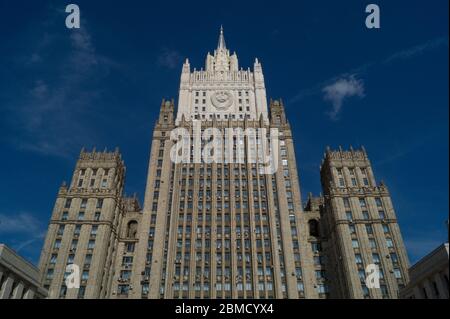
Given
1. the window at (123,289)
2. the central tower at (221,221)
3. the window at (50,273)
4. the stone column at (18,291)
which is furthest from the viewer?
the window at (123,289)

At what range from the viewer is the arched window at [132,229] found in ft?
286

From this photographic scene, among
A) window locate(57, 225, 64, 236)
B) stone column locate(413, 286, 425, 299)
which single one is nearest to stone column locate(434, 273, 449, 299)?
stone column locate(413, 286, 425, 299)

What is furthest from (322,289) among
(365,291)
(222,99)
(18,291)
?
(222,99)

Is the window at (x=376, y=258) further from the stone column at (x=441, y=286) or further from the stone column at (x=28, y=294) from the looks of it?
the stone column at (x=28, y=294)

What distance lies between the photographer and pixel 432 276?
45.0m

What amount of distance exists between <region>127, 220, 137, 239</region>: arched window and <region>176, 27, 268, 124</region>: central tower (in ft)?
92.9

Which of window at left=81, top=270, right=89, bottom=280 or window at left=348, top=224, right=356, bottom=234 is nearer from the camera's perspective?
window at left=81, top=270, right=89, bottom=280

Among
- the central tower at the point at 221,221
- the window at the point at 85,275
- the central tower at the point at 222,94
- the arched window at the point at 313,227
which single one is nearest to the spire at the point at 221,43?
the central tower at the point at 222,94

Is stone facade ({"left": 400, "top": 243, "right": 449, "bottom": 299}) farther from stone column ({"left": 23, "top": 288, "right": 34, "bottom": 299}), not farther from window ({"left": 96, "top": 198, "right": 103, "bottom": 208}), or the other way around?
window ({"left": 96, "top": 198, "right": 103, "bottom": 208})

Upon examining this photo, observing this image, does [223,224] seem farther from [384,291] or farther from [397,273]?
[397,273]

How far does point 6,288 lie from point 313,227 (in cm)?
6404

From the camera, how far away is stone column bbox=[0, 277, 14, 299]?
4725 cm

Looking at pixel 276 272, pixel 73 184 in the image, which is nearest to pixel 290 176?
pixel 276 272

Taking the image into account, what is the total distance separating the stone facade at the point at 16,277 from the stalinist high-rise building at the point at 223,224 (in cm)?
1221
